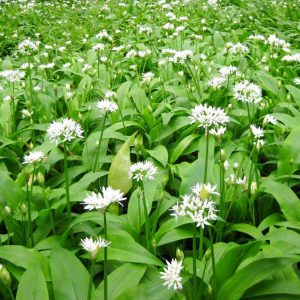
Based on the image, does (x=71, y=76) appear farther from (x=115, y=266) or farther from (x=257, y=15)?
(x=257, y=15)

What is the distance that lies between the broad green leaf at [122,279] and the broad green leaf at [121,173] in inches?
25.5

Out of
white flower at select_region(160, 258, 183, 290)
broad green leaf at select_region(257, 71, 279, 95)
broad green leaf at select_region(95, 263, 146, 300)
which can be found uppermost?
white flower at select_region(160, 258, 183, 290)

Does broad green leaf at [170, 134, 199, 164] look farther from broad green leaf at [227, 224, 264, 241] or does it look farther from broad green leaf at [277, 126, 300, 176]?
broad green leaf at [227, 224, 264, 241]

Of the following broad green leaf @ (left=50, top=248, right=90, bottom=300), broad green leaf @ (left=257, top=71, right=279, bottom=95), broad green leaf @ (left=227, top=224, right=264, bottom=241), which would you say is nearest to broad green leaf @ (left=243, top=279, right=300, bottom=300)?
broad green leaf @ (left=227, top=224, right=264, bottom=241)

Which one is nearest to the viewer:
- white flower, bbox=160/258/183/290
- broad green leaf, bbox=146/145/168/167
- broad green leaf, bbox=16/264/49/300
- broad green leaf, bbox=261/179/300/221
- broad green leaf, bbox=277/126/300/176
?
white flower, bbox=160/258/183/290

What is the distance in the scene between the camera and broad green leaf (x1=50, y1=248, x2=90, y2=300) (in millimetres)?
1446

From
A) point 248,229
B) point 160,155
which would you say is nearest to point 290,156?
point 248,229

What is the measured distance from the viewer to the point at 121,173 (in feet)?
7.23

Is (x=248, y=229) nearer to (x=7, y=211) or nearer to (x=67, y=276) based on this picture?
(x=67, y=276)

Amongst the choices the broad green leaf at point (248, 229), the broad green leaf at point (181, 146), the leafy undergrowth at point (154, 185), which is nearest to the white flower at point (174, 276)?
the leafy undergrowth at point (154, 185)

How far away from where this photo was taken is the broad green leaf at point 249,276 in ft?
4.56

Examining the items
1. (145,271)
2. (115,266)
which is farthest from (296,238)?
(115,266)

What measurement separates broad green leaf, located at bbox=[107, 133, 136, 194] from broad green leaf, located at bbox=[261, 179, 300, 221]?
26.7 inches

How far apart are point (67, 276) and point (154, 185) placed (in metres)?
0.68
